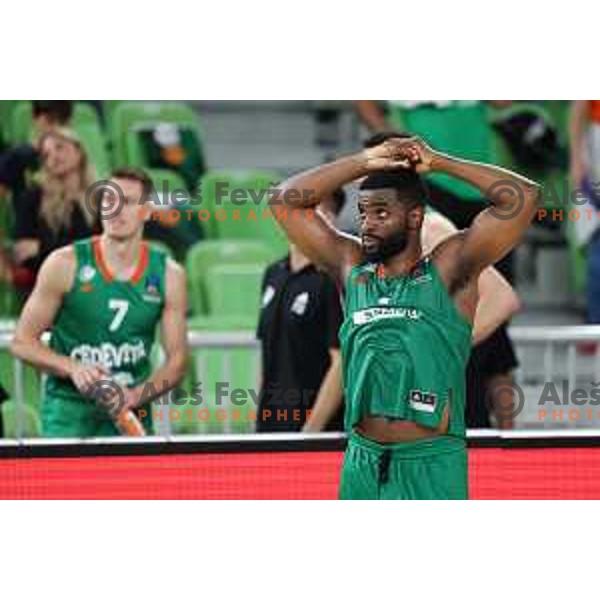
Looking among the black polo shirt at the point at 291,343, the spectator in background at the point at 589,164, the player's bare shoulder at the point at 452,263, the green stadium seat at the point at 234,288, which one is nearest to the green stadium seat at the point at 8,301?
the green stadium seat at the point at 234,288

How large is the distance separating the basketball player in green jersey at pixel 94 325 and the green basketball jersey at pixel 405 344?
0.58m

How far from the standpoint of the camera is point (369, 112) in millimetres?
4477

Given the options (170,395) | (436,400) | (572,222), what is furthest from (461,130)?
(170,395)

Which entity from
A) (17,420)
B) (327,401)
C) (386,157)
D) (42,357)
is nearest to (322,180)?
(386,157)

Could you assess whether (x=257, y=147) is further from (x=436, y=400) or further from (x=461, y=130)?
(x=436, y=400)

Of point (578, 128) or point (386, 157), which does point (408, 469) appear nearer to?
point (386, 157)

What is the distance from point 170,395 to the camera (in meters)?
4.53

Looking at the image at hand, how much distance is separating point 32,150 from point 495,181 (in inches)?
51.0

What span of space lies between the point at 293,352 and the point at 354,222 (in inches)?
17.0

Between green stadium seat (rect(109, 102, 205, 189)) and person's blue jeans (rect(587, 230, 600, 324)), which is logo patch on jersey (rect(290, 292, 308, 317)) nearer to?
green stadium seat (rect(109, 102, 205, 189))

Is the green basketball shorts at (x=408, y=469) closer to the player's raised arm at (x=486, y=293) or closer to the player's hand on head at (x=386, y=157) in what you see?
the player's raised arm at (x=486, y=293)

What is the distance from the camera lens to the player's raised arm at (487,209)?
4242 millimetres
